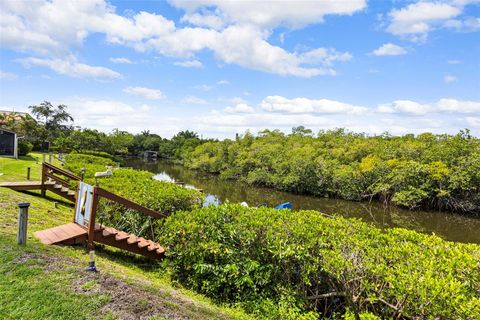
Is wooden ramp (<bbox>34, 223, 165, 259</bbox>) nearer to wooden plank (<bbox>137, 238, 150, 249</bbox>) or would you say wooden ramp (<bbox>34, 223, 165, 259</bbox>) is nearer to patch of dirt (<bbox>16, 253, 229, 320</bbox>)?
wooden plank (<bbox>137, 238, 150, 249</bbox>)

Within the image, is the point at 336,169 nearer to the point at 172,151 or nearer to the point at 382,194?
the point at 382,194

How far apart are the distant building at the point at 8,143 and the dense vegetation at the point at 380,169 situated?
22268mm

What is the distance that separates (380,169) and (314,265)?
76.3 ft

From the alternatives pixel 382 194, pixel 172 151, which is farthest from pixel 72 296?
pixel 172 151

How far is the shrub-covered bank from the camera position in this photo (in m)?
3.89

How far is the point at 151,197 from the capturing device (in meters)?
7.67

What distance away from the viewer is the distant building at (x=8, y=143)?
2180cm

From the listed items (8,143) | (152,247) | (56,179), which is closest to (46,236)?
(152,247)

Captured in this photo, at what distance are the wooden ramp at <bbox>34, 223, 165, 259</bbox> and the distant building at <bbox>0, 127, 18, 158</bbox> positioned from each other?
20889 mm

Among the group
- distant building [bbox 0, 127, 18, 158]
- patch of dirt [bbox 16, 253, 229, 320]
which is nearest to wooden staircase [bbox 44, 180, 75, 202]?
patch of dirt [bbox 16, 253, 229, 320]

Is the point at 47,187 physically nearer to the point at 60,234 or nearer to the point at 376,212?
the point at 60,234

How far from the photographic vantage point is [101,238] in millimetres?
6145

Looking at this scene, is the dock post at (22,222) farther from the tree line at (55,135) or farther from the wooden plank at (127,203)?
the tree line at (55,135)

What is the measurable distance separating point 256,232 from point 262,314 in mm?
1383
